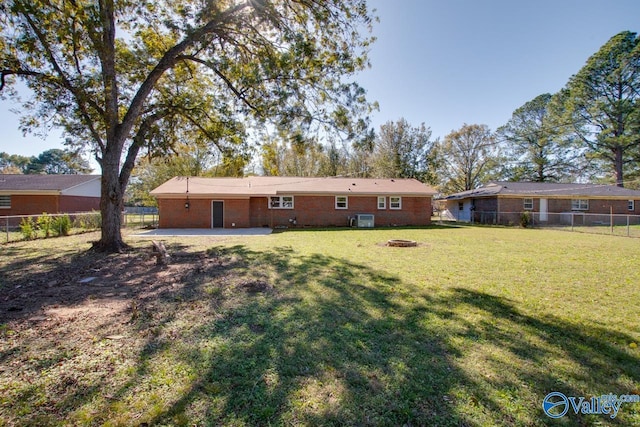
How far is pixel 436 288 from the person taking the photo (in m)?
5.68

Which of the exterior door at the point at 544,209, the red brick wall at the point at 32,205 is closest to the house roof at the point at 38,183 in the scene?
the red brick wall at the point at 32,205

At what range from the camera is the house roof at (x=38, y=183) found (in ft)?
67.7

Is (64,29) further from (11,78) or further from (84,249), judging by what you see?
(84,249)

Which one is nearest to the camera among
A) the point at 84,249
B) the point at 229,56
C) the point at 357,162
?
the point at 84,249

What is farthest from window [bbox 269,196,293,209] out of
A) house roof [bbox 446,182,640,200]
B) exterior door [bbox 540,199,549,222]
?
exterior door [bbox 540,199,549,222]

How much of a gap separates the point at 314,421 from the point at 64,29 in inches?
443

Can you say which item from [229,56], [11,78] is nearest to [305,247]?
[229,56]

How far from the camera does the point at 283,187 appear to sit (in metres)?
20.1

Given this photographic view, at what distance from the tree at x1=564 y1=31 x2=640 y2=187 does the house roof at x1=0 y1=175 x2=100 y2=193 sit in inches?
1903

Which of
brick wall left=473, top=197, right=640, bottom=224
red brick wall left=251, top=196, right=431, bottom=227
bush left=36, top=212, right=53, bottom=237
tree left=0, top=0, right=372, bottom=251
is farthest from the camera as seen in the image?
brick wall left=473, top=197, right=640, bottom=224

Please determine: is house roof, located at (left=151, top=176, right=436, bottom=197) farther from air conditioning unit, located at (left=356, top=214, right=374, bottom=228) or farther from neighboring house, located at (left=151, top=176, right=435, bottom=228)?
air conditioning unit, located at (left=356, top=214, right=374, bottom=228)

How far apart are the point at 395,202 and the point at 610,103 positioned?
26.9m

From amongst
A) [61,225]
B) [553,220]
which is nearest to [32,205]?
[61,225]

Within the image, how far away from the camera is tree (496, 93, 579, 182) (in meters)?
34.8
